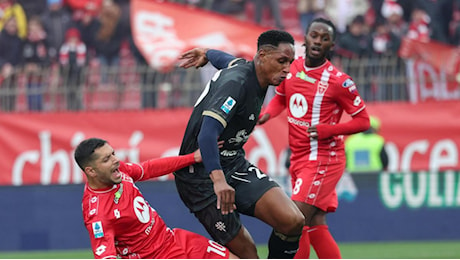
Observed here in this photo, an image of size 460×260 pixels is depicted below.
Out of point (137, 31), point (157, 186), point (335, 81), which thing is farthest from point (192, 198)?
point (137, 31)

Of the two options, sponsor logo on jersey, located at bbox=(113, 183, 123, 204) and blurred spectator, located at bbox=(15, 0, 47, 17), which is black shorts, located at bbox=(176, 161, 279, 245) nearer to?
sponsor logo on jersey, located at bbox=(113, 183, 123, 204)

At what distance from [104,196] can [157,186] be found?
6407 mm

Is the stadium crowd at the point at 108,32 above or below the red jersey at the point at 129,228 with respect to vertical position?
above

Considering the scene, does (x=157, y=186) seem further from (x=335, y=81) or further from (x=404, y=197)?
(x=335, y=81)

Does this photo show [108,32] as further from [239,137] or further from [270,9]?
[239,137]

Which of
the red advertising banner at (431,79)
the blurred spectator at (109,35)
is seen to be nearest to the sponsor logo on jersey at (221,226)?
the red advertising banner at (431,79)

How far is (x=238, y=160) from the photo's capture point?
745 centimetres

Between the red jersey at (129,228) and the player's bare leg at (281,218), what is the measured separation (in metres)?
0.43

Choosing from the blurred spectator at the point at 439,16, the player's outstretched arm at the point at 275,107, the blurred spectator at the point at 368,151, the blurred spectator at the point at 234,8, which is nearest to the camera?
the player's outstretched arm at the point at 275,107

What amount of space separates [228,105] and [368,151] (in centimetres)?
691

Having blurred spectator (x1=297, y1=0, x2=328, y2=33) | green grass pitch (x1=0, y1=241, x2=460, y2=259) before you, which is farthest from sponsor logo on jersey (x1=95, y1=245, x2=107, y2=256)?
blurred spectator (x1=297, y1=0, x2=328, y2=33)

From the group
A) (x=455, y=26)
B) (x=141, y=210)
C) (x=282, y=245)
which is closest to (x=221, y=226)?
(x=282, y=245)

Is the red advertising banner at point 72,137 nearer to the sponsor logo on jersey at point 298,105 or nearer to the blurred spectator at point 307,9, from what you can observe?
the blurred spectator at point 307,9

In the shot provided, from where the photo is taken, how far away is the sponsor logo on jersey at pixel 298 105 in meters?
8.49
